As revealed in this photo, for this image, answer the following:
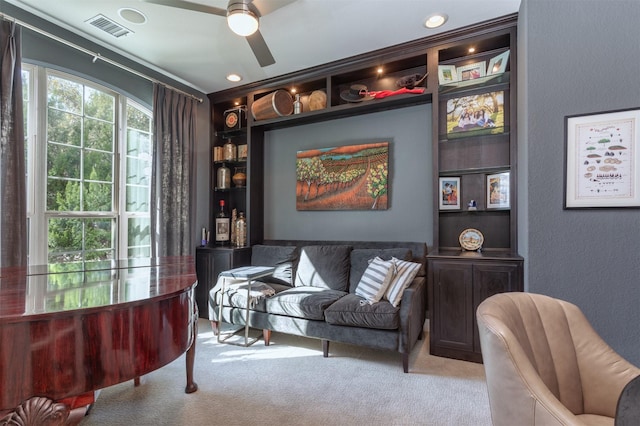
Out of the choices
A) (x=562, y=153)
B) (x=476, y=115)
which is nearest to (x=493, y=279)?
(x=562, y=153)

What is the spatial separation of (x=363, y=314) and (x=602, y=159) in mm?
2019

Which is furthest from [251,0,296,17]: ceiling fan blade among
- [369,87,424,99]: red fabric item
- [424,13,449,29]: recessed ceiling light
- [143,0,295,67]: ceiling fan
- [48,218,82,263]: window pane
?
[48,218,82,263]: window pane

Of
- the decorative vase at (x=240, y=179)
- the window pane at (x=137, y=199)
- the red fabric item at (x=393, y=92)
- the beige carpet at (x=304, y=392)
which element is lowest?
the beige carpet at (x=304, y=392)

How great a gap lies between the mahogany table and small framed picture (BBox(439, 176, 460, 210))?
2490 mm

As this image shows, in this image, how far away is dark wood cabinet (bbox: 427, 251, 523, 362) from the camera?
240 centimetres

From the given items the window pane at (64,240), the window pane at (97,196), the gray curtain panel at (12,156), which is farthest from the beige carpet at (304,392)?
the window pane at (97,196)

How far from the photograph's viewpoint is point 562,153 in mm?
2148

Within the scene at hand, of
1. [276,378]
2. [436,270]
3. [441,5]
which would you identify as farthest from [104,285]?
[441,5]

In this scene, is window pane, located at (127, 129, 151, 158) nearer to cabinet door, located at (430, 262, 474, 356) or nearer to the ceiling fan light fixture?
the ceiling fan light fixture

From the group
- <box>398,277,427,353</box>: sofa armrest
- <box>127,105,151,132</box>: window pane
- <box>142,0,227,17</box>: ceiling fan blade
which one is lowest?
<box>398,277,427,353</box>: sofa armrest

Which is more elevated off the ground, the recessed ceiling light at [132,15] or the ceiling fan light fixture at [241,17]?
the recessed ceiling light at [132,15]

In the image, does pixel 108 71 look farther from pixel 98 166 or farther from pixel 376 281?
pixel 376 281

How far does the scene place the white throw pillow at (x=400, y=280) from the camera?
8.03 ft

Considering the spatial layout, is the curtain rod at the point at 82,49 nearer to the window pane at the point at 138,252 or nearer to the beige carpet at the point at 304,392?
the window pane at the point at 138,252
